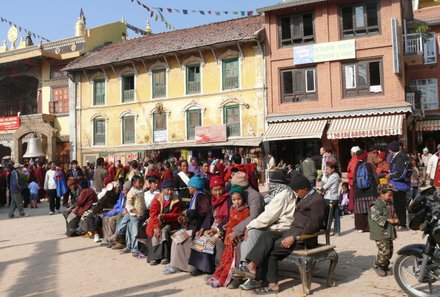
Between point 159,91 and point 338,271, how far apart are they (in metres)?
20.6

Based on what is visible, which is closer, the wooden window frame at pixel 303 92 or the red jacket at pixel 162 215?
the red jacket at pixel 162 215

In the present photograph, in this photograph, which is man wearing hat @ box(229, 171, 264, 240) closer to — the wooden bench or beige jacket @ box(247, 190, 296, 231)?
beige jacket @ box(247, 190, 296, 231)

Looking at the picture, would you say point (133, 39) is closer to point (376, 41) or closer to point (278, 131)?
point (278, 131)

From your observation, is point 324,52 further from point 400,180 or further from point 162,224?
point 162,224

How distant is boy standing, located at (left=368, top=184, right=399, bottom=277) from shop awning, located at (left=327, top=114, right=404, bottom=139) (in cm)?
1324

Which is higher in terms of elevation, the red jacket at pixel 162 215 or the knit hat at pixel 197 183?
the knit hat at pixel 197 183

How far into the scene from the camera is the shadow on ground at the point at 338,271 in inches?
230

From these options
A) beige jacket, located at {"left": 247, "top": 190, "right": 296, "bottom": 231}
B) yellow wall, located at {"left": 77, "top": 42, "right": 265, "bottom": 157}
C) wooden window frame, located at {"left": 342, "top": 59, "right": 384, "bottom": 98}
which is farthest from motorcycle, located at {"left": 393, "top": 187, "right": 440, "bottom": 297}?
yellow wall, located at {"left": 77, "top": 42, "right": 265, "bottom": 157}

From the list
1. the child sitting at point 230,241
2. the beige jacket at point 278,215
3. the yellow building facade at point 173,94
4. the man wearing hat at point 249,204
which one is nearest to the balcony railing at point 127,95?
the yellow building facade at point 173,94

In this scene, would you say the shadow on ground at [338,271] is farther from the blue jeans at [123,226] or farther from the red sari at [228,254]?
the blue jeans at [123,226]

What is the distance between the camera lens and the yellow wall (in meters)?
22.6

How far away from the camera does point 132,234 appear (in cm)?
816

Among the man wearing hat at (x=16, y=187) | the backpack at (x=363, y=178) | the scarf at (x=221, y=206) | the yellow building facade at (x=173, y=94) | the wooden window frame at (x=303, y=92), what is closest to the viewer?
the scarf at (x=221, y=206)

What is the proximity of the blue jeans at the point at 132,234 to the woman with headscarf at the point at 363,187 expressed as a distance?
14.6 feet
